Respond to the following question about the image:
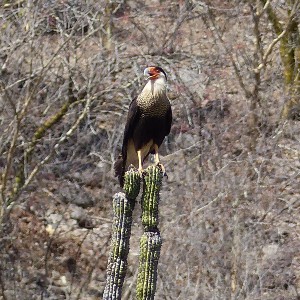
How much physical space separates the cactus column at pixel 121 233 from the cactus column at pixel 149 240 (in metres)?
0.08

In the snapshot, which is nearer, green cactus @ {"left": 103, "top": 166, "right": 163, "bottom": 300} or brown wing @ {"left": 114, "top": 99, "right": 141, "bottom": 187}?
green cactus @ {"left": 103, "top": 166, "right": 163, "bottom": 300}

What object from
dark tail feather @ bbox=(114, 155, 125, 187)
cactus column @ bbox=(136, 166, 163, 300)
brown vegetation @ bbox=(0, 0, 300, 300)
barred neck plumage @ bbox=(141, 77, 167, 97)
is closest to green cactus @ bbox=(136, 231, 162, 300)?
cactus column @ bbox=(136, 166, 163, 300)

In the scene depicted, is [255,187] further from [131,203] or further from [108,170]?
[131,203]

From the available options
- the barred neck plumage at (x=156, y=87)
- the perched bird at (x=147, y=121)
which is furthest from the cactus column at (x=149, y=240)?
the barred neck plumage at (x=156, y=87)

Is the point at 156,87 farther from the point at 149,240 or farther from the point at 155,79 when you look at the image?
the point at 149,240

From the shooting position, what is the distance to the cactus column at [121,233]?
17.2 ft

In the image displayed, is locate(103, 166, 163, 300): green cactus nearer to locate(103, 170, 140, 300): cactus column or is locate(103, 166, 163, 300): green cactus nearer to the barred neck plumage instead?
locate(103, 170, 140, 300): cactus column

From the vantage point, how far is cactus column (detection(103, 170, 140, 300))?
5.23 meters

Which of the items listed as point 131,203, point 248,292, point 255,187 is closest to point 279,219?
point 255,187

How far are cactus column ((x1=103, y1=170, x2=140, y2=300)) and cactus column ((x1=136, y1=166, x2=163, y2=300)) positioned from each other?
78 millimetres

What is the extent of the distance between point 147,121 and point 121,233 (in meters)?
1.03

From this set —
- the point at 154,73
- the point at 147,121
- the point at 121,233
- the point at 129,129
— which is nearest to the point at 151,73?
the point at 154,73

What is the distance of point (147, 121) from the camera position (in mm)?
6008

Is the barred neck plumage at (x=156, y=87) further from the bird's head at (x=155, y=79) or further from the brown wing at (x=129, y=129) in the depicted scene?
the brown wing at (x=129, y=129)
